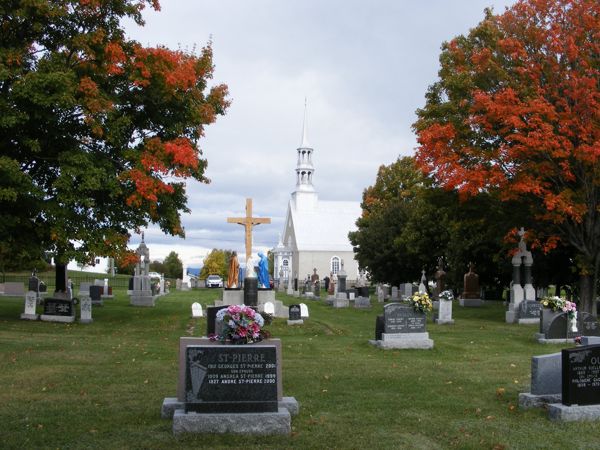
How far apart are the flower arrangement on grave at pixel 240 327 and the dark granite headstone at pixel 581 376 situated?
3732mm

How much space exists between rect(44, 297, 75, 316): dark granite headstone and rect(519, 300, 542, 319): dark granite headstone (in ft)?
49.5

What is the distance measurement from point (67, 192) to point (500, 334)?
42.4ft

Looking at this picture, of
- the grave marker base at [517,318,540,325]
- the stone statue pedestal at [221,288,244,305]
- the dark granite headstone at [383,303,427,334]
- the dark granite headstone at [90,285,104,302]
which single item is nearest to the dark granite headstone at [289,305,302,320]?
the stone statue pedestal at [221,288,244,305]

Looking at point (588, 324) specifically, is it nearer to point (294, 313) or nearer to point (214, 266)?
point (294, 313)

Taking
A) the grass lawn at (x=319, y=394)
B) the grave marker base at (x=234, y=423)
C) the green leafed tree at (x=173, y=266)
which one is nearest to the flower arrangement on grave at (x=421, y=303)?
the grass lawn at (x=319, y=394)

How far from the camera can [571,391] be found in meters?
8.22

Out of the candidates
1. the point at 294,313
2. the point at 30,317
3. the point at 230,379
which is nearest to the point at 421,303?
the point at 294,313

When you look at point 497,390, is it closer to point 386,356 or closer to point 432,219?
point 386,356

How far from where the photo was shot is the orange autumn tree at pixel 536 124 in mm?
20859

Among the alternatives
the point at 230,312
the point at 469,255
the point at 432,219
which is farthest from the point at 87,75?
the point at 432,219

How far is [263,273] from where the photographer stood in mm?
26812

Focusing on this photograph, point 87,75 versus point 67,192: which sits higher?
point 87,75

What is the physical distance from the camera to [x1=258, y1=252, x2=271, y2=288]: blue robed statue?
2644 centimetres

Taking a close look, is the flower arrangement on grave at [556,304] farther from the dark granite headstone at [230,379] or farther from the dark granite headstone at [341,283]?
the dark granite headstone at [341,283]
